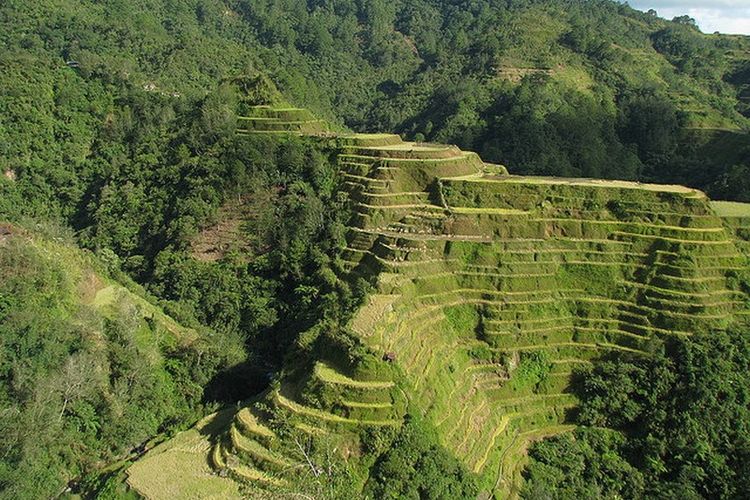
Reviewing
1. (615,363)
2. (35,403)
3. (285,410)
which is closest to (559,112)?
(615,363)

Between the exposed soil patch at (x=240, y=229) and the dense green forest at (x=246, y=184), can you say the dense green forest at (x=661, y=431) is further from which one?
the exposed soil patch at (x=240, y=229)

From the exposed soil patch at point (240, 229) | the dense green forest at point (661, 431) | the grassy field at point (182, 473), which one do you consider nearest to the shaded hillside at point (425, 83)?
the exposed soil patch at point (240, 229)

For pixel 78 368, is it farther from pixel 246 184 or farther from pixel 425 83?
pixel 425 83

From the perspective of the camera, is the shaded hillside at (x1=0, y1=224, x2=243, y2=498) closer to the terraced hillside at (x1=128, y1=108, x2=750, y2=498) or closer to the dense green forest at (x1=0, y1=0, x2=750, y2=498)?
the dense green forest at (x1=0, y1=0, x2=750, y2=498)

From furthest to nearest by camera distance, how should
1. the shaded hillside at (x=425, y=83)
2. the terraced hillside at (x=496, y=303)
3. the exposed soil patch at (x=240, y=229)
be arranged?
the shaded hillside at (x=425, y=83), the exposed soil patch at (x=240, y=229), the terraced hillside at (x=496, y=303)

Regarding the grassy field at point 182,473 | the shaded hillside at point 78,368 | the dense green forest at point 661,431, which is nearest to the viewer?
the grassy field at point 182,473

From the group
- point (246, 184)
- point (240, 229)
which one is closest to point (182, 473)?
point (240, 229)

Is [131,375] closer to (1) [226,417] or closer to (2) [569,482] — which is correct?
(1) [226,417]
